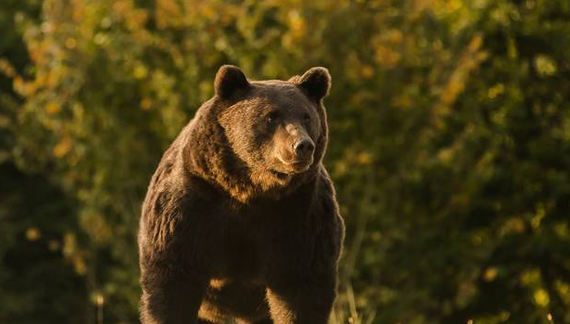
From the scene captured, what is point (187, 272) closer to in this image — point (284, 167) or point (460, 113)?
point (284, 167)

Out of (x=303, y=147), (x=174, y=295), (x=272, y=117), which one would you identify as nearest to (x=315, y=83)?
(x=272, y=117)

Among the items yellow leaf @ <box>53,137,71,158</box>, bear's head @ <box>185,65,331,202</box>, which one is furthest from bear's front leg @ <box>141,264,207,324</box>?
A: yellow leaf @ <box>53,137,71,158</box>

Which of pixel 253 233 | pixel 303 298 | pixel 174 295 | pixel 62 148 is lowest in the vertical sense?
pixel 62 148

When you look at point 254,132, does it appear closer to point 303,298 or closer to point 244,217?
point 244,217

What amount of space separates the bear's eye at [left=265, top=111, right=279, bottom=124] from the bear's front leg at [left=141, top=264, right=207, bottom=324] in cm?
90

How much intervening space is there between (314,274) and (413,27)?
11210 millimetres

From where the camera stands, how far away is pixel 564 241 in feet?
64.6

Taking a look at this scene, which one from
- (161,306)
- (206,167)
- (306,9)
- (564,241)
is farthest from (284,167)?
(564,241)

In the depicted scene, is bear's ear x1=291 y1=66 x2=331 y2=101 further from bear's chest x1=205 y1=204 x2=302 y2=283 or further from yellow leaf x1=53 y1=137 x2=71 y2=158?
yellow leaf x1=53 y1=137 x2=71 y2=158

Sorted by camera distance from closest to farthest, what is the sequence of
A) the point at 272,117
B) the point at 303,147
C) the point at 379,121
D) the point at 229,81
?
the point at 303,147, the point at 272,117, the point at 229,81, the point at 379,121

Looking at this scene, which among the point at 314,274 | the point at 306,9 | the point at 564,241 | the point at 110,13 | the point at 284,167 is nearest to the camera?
the point at 284,167

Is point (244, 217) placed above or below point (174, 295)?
above

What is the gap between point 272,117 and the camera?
6270mm

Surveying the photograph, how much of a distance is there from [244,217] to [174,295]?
542 millimetres
